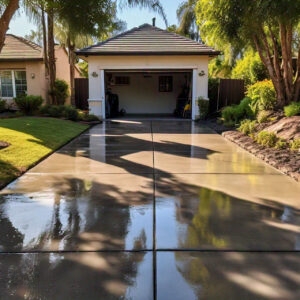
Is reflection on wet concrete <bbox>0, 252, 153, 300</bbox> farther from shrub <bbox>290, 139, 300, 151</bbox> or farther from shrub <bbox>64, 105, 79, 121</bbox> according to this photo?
shrub <bbox>64, 105, 79, 121</bbox>

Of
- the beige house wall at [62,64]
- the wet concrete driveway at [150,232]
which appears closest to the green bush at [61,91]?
the beige house wall at [62,64]

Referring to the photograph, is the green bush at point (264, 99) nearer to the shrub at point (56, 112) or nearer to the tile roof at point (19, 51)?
the shrub at point (56, 112)

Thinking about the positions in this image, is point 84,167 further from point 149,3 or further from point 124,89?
point 124,89

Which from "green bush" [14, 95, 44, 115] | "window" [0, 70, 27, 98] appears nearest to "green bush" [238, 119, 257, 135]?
"green bush" [14, 95, 44, 115]

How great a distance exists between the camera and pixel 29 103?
16.4 metres

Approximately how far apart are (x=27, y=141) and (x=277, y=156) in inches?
257

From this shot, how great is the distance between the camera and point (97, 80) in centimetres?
1739

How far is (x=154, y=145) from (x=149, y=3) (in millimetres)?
4568

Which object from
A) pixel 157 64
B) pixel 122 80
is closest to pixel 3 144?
pixel 157 64

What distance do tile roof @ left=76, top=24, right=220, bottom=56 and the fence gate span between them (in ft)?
11.8

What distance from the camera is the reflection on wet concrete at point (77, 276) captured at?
277cm

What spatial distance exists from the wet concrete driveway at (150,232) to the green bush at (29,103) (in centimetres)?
993

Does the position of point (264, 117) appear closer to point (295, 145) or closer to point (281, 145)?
point (281, 145)

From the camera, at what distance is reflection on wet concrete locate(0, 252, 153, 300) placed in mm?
2768
